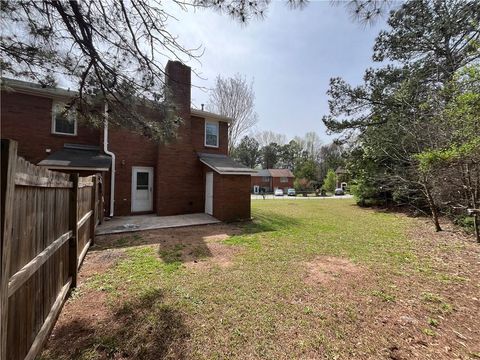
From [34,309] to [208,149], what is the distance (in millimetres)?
10285

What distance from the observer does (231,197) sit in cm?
982

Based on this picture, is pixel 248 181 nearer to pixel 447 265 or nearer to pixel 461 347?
pixel 447 265

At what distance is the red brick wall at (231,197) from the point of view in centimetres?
968

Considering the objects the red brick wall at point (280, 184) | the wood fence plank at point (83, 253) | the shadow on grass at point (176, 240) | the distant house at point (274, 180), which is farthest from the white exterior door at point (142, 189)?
the red brick wall at point (280, 184)

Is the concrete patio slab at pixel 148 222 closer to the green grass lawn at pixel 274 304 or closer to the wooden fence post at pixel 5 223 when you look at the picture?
the green grass lawn at pixel 274 304

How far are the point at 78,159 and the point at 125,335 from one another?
8.34 m

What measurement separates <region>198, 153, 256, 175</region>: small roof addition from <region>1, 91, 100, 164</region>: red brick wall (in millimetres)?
4850

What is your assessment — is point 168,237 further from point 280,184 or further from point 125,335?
point 280,184

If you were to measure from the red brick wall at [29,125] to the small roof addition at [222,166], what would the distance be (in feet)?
15.9

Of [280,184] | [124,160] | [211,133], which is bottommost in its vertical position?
[280,184]

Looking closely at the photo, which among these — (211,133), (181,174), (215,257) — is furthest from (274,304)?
(211,133)

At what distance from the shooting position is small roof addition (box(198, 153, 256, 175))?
31.6ft

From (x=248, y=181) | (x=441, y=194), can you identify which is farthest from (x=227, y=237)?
(x=441, y=194)

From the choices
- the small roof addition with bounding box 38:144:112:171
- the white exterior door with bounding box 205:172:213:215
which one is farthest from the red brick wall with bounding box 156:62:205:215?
the small roof addition with bounding box 38:144:112:171
